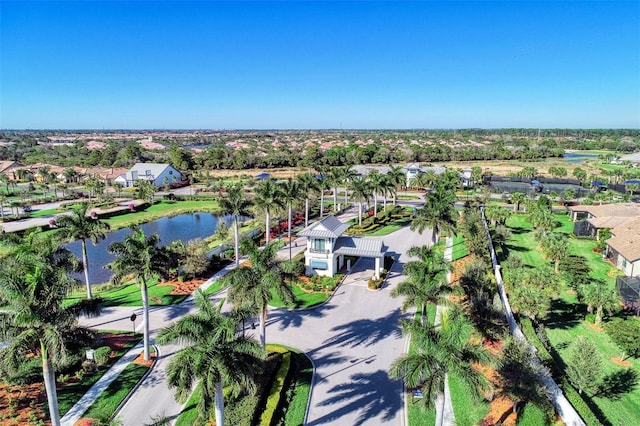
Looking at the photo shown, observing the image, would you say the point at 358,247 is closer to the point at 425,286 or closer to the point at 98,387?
the point at 425,286

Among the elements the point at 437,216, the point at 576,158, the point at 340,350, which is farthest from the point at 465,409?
the point at 576,158

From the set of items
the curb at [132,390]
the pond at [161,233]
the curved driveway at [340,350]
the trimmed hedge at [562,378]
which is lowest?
the pond at [161,233]

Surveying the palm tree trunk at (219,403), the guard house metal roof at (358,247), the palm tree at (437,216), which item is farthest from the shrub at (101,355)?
the palm tree at (437,216)

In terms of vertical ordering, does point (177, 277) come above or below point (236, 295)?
below

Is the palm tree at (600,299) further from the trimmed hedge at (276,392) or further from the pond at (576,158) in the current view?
the pond at (576,158)

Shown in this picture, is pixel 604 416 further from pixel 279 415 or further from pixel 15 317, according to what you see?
pixel 15 317

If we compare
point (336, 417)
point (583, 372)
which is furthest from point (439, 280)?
point (336, 417)
